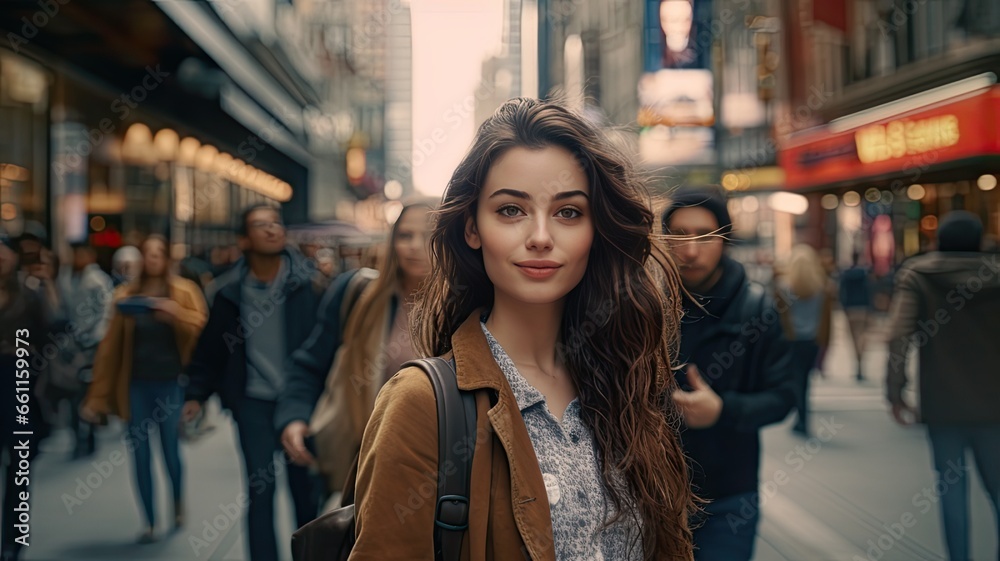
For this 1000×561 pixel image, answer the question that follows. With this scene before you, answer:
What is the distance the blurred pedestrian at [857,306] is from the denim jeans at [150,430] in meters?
10.5

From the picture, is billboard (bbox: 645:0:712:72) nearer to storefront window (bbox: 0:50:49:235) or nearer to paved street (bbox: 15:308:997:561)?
paved street (bbox: 15:308:997:561)

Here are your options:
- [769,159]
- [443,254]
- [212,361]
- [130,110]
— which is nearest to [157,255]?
[212,361]

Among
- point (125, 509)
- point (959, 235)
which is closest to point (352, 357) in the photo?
point (125, 509)

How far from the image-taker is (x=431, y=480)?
1578mm

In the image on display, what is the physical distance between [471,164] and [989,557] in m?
5.26

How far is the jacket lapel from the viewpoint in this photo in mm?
1618

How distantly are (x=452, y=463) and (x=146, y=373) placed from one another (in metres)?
5.95

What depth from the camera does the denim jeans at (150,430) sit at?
Answer: 6383 millimetres

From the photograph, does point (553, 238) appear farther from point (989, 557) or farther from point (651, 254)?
point (989, 557)

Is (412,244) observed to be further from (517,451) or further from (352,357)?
(517,451)

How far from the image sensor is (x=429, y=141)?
938cm

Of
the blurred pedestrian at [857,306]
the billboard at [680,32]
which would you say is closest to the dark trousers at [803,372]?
the blurred pedestrian at [857,306]

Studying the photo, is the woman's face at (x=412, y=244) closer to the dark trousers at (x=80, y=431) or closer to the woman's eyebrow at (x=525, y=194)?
the woman's eyebrow at (x=525, y=194)

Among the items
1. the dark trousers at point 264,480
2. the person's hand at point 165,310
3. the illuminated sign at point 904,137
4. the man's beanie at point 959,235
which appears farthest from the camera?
the illuminated sign at point 904,137
